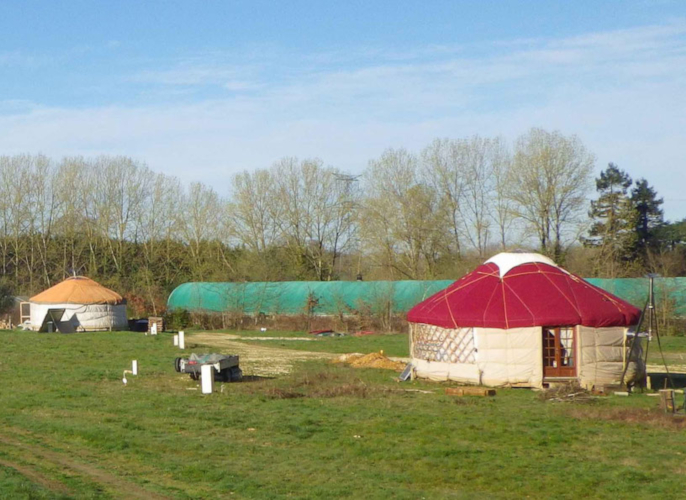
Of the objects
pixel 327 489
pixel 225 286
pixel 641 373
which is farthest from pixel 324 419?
pixel 225 286

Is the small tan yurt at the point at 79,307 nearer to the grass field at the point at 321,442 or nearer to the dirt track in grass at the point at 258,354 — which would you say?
the dirt track in grass at the point at 258,354

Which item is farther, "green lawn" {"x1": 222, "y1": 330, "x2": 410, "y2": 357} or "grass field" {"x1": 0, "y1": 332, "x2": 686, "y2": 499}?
"green lawn" {"x1": 222, "y1": 330, "x2": 410, "y2": 357}

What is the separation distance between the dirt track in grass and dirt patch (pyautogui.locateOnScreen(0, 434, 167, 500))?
10430 mm

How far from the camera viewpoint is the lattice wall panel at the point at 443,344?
2145 centimetres

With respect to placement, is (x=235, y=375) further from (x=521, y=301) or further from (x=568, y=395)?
(x=568, y=395)

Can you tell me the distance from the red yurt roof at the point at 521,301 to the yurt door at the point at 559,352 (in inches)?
15.0

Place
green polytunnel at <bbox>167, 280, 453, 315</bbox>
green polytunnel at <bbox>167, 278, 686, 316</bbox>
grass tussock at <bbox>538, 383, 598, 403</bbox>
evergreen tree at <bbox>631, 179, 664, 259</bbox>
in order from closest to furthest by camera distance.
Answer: grass tussock at <bbox>538, 383, 598, 403</bbox>
green polytunnel at <bbox>167, 278, 686, 316</bbox>
green polytunnel at <bbox>167, 280, 453, 315</bbox>
evergreen tree at <bbox>631, 179, 664, 259</bbox>

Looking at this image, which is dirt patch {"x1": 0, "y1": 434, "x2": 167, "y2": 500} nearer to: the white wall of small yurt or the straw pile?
the straw pile

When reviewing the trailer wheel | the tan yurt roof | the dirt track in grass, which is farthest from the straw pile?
the tan yurt roof

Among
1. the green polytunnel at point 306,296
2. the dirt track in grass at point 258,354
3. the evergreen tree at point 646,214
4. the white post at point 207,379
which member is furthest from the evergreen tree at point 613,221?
the white post at point 207,379

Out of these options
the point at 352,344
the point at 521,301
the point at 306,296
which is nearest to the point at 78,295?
the point at 306,296

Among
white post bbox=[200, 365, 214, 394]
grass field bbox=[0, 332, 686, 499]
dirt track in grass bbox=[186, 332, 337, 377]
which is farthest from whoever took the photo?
dirt track in grass bbox=[186, 332, 337, 377]

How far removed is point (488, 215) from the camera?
54406mm

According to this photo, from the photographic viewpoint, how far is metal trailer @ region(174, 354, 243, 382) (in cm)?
2077
